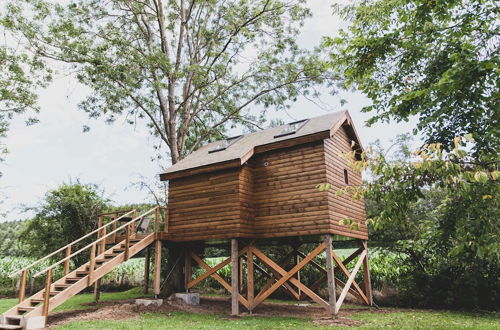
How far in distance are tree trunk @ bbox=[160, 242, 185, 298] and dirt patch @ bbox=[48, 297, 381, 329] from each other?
3.16 ft

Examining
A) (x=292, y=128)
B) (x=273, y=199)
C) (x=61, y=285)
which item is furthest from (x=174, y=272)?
(x=292, y=128)

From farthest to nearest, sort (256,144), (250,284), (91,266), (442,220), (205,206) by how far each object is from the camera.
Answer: (256,144), (205,206), (250,284), (91,266), (442,220)

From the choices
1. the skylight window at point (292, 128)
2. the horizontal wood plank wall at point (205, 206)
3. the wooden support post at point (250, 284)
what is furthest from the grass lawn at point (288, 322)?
the skylight window at point (292, 128)

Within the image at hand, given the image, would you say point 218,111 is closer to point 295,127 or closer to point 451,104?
point 295,127

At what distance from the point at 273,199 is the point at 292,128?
3.01m

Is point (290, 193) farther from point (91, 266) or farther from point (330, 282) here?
point (91, 266)

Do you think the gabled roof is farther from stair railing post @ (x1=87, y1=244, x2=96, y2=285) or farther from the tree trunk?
stair railing post @ (x1=87, y1=244, x2=96, y2=285)

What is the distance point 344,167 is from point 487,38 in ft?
20.7

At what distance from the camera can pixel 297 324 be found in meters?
9.93

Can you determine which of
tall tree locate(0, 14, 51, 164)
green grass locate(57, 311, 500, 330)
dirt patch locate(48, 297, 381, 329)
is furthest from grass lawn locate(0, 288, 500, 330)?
tall tree locate(0, 14, 51, 164)

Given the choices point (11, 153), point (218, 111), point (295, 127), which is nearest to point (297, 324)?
point (295, 127)

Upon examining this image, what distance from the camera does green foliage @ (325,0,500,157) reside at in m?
7.73

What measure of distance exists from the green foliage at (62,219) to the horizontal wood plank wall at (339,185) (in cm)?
1385

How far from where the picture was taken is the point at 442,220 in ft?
28.4
